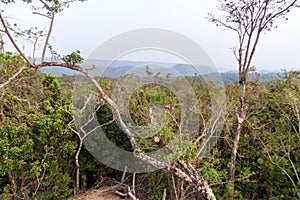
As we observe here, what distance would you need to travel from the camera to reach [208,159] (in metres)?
3.83

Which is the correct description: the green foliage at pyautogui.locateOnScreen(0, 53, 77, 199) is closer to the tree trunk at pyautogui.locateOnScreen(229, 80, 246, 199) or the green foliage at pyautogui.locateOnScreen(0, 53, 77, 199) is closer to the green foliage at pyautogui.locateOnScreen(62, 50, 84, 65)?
the green foliage at pyautogui.locateOnScreen(62, 50, 84, 65)

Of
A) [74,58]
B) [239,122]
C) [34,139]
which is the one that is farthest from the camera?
[34,139]

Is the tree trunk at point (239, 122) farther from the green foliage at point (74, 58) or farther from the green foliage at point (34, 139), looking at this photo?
the green foliage at point (34, 139)

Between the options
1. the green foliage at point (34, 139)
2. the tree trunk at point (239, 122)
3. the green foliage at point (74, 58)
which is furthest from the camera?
the green foliage at point (34, 139)

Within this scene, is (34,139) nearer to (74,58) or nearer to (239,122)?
(74,58)

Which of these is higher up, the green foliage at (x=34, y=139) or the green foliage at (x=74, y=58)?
the green foliage at (x=74, y=58)

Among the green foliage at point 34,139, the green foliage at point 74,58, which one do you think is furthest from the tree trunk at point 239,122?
the green foliage at point 34,139

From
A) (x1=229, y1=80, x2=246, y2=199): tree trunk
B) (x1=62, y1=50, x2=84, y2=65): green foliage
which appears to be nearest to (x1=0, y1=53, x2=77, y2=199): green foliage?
(x1=62, y1=50, x2=84, y2=65): green foliage

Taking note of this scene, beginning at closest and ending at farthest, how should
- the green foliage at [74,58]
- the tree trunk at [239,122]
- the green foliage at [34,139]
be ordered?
the green foliage at [74,58] < the tree trunk at [239,122] < the green foliage at [34,139]

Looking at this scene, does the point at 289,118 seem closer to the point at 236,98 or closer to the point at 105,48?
the point at 236,98

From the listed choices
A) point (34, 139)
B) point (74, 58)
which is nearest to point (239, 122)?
point (74, 58)

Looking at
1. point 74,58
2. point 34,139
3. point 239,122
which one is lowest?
point 34,139

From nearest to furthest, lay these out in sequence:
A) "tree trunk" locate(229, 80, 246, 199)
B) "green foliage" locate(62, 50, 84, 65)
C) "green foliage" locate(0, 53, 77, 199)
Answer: "green foliage" locate(62, 50, 84, 65) < "tree trunk" locate(229, 80, 246, 199) < "green foliage" locate(0, 53, 77, 199)

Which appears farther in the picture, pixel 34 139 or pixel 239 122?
pixel 34 139
